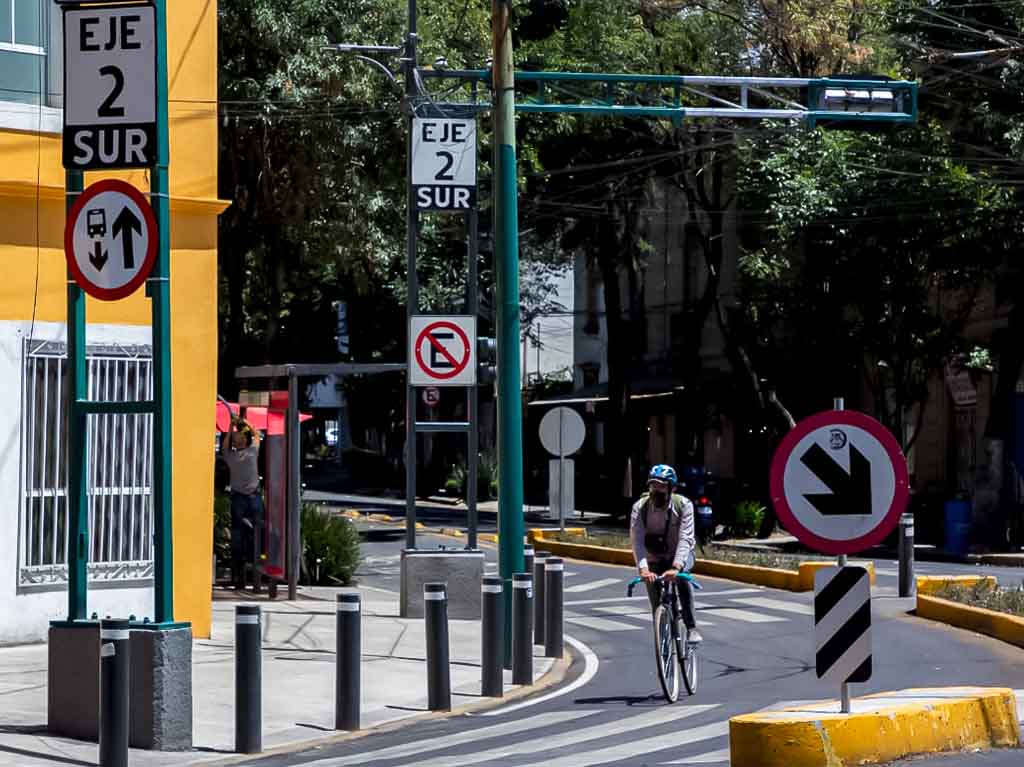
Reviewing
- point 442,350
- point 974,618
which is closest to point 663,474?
point 442,350

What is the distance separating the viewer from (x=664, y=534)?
14062 mm

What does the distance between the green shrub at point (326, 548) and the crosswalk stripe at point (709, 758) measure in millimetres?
13634

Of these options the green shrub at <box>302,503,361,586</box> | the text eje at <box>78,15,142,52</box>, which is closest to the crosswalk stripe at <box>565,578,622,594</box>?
the green shrub at <box>302,503,361,586</box>

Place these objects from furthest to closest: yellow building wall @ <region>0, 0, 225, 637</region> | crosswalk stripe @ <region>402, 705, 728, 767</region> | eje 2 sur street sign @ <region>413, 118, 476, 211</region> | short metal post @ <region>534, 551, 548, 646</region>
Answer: eje 2 sur street sign @ <region>413, 118, 476, 211</region> → short metal post @ <region>534, 551, 548, 646</region> → yellow building wall @ <region>0, 0, 225, 637</region> → crosswalk stripe @ <region>402, 705, 728, 767</region>

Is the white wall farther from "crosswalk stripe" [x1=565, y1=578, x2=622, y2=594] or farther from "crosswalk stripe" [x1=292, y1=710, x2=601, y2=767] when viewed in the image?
"crosswalk stripe" [x1=565, y1=578, x2=622, y2=594]

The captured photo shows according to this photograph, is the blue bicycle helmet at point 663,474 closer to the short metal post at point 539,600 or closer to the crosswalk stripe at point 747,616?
the short metal post at point 539,600

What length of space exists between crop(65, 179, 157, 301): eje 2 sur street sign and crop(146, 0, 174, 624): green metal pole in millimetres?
112

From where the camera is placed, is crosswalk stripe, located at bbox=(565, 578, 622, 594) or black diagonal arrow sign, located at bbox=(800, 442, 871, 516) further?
crosswalk stripe, located at bbox=(565, 578, 622, 594)

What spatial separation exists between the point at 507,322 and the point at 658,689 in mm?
3606

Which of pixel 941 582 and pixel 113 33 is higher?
pixel 113 33

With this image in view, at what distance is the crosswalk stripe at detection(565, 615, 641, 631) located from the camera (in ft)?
65.6

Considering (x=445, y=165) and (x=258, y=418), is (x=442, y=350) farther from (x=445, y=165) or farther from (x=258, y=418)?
(x=258, y=418)

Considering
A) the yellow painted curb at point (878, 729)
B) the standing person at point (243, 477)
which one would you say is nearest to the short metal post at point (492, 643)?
the yellow painted curb at point (878, 729)

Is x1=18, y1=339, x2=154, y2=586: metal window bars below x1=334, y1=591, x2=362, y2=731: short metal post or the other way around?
the other way around
